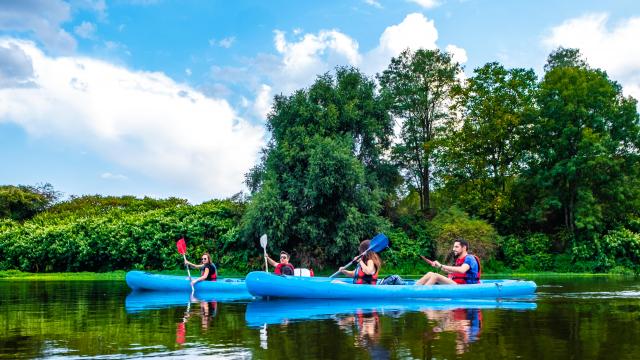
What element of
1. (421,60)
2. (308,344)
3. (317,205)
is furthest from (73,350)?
(421,60)

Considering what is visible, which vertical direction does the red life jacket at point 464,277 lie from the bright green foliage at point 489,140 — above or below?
below

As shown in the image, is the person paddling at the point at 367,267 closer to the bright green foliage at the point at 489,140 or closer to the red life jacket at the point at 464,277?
the red life jacket at the point at 464,277

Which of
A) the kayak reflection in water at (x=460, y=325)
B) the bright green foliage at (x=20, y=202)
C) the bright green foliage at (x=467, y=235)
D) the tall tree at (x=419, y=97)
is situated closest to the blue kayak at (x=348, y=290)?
the kayak reflection in water at (x=460, y=325)

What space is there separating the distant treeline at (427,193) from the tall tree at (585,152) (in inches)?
2.8

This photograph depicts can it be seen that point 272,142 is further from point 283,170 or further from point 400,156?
point 400,156

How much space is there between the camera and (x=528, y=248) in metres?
32.7

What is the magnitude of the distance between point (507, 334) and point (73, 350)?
5455mm

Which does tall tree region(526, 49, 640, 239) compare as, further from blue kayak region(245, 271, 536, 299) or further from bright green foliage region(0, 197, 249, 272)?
blue kayak region(245, 271, 536, 299)

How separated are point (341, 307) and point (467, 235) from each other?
1860 centimetres

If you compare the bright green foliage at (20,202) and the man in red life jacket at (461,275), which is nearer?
the man in red life jacket at (461,275)

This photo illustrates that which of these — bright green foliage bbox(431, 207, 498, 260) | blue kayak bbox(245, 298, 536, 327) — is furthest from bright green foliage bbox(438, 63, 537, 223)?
blue kayak bbox(245, 298, 536, 327)

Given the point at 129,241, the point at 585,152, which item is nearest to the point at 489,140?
the point at 585,152

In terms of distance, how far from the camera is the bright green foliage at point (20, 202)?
139ft

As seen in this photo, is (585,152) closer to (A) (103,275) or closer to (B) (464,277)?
(B) (464,277)
